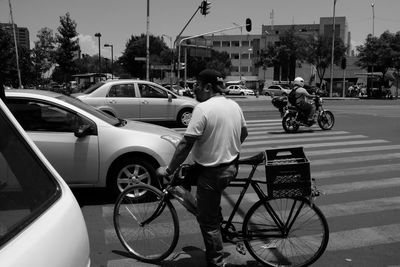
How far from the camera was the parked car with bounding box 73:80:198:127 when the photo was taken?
47.3 ft

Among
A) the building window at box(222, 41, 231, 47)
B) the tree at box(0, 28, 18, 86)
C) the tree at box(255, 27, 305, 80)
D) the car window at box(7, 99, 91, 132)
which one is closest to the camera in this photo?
the car window at box(7, 99, 91, 132)

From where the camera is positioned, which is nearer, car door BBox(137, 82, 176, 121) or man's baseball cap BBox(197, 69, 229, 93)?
man's baseball cap BBox(197, 69, 229, 93)

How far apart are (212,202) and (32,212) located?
226 centimetres

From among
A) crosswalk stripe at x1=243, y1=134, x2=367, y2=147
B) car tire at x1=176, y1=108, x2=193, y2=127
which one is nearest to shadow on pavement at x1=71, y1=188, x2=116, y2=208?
crosswalk stripe at x1=243, y1=134, x2=367, y2=147

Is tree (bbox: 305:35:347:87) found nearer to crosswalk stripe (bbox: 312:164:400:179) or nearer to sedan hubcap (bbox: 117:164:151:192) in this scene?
crosswalk stripe (bbox: 312:164:400:179)

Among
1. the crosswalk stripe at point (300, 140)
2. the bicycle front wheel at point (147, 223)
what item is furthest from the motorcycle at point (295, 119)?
the bicycle front wheel at point (147, 223)

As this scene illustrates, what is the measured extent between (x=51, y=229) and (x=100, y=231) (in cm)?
362

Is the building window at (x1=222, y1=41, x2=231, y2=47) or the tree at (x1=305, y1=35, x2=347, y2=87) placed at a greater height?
the building window at (x1=222, y1=41, x2=231, y2=47)

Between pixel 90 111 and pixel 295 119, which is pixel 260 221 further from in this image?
pixel 295 119

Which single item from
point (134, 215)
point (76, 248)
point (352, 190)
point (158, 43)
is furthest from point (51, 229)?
point (158, 43)

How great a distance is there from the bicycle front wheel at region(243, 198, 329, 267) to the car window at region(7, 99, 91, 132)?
309cm

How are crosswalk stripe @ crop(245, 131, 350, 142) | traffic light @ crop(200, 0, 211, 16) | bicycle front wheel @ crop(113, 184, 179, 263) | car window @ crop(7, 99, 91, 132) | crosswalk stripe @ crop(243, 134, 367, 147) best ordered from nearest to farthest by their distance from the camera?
bicycle front wheel @ crop(113, 184, 179, 263) → car window @ crop(7, 99, 91, 132) → crosswalk stripe @ crop(243, 134, 367, 147) → crosswalk stripe @ crop(245, 131, 350, 142) → traffic light @ crop(200, 0, 211, 16)

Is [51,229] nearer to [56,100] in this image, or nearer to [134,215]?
[134,215]

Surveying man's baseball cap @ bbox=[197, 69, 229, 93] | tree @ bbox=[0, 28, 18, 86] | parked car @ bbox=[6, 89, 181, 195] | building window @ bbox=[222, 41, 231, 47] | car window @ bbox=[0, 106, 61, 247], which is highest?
building window @ bbox=[222, 41, 231, 47]
